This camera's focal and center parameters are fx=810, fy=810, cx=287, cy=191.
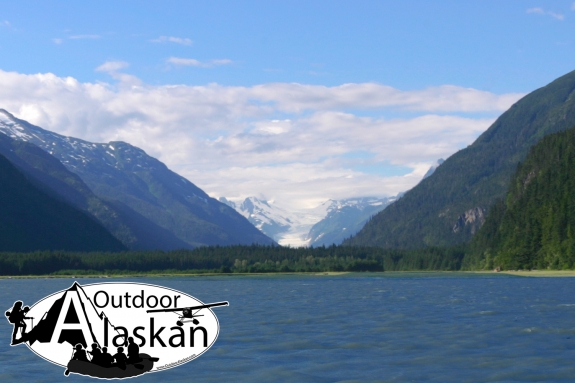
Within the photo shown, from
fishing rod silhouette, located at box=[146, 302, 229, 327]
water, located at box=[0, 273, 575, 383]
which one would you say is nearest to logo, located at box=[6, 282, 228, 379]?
fishing rod silhouette, located at box=[146, 302, 229, 327]

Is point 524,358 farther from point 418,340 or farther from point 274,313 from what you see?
point 274,313

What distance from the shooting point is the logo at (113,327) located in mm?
39812

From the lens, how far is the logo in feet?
131

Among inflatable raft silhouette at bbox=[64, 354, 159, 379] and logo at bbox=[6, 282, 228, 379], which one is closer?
logo at bbox=[6, 282, 228, 379]

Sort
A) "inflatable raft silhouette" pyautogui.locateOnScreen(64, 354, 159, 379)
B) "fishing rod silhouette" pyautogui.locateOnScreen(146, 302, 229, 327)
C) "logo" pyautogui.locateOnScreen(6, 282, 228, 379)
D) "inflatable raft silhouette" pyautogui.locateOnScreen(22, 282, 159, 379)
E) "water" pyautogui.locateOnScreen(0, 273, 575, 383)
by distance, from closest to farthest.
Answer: "logo" pyautogui.locateOnScreen(6, 282, 228, 379) → "fishing rod silhouette" pyautogui.locateOnScreen(146, 302, 229, 327) → "inflatable raft silhouette" pyautogui.locateOnScreen(22, 282, 159, 379) → "inflatable raft silhouette" pyautogui.locateOnScreen(64, 354, 159, 379) → "water" pyautogui.locateOnScreen(0, 273, 575, 383)

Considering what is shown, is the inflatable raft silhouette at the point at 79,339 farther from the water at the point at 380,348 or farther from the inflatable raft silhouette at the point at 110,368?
the water at the point at 380,348

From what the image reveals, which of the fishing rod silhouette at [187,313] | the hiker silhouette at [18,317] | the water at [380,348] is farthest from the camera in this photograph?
the water at [380,348]

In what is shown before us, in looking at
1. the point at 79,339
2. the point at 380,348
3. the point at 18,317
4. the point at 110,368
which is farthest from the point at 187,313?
the point at 380,348

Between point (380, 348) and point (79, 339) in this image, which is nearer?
point (79, 339)

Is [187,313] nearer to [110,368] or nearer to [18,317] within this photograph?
[110,368]

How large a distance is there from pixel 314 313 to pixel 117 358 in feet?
158

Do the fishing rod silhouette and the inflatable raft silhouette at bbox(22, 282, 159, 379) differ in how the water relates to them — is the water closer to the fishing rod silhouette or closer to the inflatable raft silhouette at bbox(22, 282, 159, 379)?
the inflatable raft silhouette at bbox(22, 282, 159, 379)

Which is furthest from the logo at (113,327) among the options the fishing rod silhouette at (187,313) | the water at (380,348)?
the water at (380,348)

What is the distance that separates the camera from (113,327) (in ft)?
132
